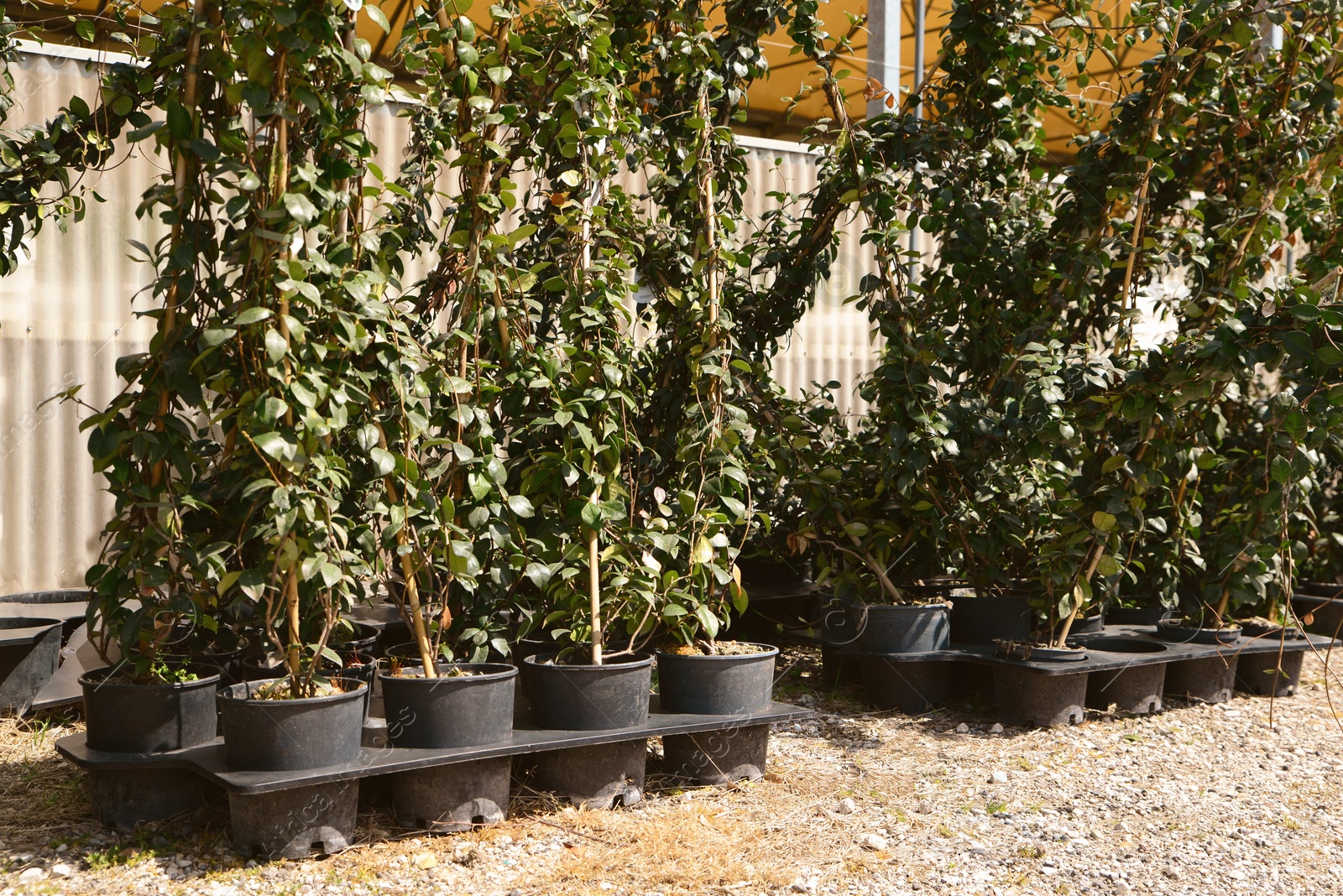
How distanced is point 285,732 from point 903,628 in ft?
6.55

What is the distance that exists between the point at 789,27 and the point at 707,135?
2.53ft

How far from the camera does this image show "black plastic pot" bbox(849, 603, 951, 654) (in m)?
3.51

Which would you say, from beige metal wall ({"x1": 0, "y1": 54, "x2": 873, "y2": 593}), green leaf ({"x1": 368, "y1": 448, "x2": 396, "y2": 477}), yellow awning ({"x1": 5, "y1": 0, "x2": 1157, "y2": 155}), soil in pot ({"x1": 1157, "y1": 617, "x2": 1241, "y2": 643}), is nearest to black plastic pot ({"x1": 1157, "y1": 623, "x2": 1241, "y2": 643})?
soil in pot ({"x1": 1157, "y1": 617, "x2": 1241, "y2": 643})

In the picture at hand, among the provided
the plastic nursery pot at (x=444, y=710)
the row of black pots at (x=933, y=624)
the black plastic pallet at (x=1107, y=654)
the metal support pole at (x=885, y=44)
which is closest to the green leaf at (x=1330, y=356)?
the black plastic pallet at (x=1107, y=654)

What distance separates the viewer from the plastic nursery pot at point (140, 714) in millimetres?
2354

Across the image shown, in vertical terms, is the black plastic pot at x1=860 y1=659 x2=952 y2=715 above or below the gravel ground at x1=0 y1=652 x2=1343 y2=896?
above

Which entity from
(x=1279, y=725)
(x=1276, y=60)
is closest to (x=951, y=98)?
(x=1276, y=60)

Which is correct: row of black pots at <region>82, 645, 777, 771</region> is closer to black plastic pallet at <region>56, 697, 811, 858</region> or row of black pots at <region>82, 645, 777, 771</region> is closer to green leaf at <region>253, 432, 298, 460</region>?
black plastic pallet at <region>56, 697, 811, 858</region>

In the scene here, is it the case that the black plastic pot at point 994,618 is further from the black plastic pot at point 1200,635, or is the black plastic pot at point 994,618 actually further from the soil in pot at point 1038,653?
the black plastic pot at point 1200,635

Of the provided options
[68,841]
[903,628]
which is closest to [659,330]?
[903,628]

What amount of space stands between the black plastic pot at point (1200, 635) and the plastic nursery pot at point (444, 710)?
249 cm

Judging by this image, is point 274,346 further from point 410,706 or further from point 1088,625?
point 1088,625

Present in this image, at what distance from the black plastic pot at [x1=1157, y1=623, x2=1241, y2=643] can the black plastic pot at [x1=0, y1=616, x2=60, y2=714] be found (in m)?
3.64

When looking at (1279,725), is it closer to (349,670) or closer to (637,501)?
(637,501)
